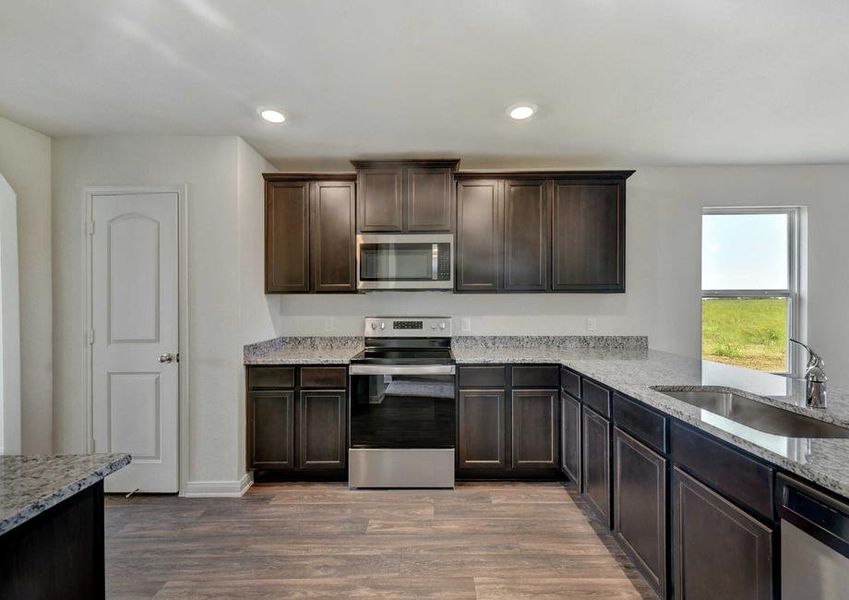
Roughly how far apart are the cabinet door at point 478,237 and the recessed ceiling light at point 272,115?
145 cm

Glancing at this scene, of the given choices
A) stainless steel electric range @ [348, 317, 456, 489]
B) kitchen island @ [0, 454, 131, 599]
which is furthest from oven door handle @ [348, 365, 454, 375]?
kitchen island @ [0, 454, 131, 599]

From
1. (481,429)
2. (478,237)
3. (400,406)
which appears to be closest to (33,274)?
(400,406)

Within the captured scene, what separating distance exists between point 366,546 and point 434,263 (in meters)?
2.01

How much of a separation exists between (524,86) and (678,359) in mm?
2195

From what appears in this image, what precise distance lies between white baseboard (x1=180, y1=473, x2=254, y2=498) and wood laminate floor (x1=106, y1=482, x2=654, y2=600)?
6 cm

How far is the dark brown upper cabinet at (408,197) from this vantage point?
3412 mm

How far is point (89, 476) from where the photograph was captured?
1062 mm

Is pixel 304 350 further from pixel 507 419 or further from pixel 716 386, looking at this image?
pixel 716 386

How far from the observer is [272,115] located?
265 centimetres

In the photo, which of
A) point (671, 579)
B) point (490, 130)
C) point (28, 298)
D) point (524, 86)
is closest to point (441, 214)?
point (490, 130)

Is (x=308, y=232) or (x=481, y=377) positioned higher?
(x=308, y=232)

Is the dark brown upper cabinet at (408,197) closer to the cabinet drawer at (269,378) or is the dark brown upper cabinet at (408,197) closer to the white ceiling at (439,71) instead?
the white ceiling at (439,71)

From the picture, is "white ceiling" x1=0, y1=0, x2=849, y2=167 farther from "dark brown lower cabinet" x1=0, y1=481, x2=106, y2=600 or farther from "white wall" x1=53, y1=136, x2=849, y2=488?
"dark brown lower cabinet" x1=0, y1=481, x2=106, y2=600

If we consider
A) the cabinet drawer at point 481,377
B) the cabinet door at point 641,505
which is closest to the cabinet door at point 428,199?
the cabinet drawer at point 481,377
